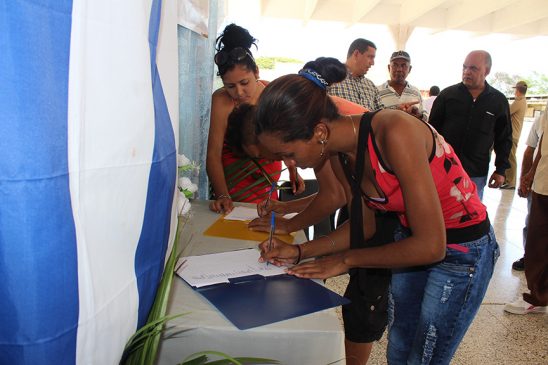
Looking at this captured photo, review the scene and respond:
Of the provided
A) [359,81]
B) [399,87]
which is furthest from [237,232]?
[399,87]

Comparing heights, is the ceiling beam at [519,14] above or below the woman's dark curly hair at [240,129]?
above

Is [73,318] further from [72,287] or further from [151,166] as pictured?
[151,166]

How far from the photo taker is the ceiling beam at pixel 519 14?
23.2 feet

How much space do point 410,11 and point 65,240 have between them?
900 centimetres

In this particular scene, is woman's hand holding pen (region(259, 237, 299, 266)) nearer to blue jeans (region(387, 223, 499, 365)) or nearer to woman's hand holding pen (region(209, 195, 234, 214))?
blue jeans (region(387, 223, 499, 365))

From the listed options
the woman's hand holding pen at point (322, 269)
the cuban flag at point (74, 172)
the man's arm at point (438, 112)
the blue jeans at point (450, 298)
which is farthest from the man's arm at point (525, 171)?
the cuban flag at point (74, 172)

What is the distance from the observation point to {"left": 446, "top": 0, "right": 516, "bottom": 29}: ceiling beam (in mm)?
7340

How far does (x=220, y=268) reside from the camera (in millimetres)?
998

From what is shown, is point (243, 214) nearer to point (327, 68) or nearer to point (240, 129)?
point (240, 129)

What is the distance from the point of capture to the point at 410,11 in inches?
326

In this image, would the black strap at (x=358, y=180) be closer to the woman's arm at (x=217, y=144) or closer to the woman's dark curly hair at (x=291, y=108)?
the woman's dark curly hair at (x=291, y=108)

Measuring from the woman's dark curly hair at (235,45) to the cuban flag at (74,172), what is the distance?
945mm

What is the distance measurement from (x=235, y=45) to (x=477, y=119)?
1.87 meters

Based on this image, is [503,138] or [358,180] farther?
[503,138]
